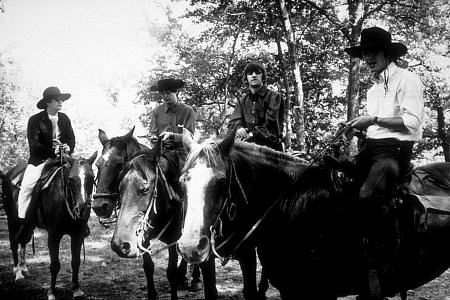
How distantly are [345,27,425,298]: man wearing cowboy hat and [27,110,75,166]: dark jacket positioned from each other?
6.41 metres

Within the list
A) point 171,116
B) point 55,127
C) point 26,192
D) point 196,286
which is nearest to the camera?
point 196,286

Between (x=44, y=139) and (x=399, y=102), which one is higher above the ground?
(x=399, y=102)

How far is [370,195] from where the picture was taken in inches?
132

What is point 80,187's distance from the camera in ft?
20.8

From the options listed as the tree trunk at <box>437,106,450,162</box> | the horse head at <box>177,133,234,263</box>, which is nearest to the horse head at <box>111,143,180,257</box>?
the horse head at <box>177,133,234,263</box>

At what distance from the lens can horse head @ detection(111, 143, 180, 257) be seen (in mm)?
4617

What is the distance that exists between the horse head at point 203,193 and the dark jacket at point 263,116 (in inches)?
91.9

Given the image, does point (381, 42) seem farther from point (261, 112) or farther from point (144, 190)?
point (144, 190)

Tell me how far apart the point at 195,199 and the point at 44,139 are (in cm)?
596

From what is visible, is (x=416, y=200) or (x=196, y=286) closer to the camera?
(x=416, y=200)

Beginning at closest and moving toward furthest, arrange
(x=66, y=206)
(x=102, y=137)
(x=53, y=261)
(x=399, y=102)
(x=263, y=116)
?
1. (x=399, y=102)
2. (x=263, y=116)
3. (x=102, y=137)
4. (x=53, y=261)
5. (x=66, y=206)

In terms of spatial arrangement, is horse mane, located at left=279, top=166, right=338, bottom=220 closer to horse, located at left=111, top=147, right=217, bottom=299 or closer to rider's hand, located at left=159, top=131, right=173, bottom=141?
horse, located at left=111, top=147, right=217, bottom=299

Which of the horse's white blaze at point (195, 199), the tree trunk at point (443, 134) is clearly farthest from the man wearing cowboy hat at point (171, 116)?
the tree trunk at point (443, 134)

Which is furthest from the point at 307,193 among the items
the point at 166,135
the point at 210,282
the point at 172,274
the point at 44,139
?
the point at 44,139
